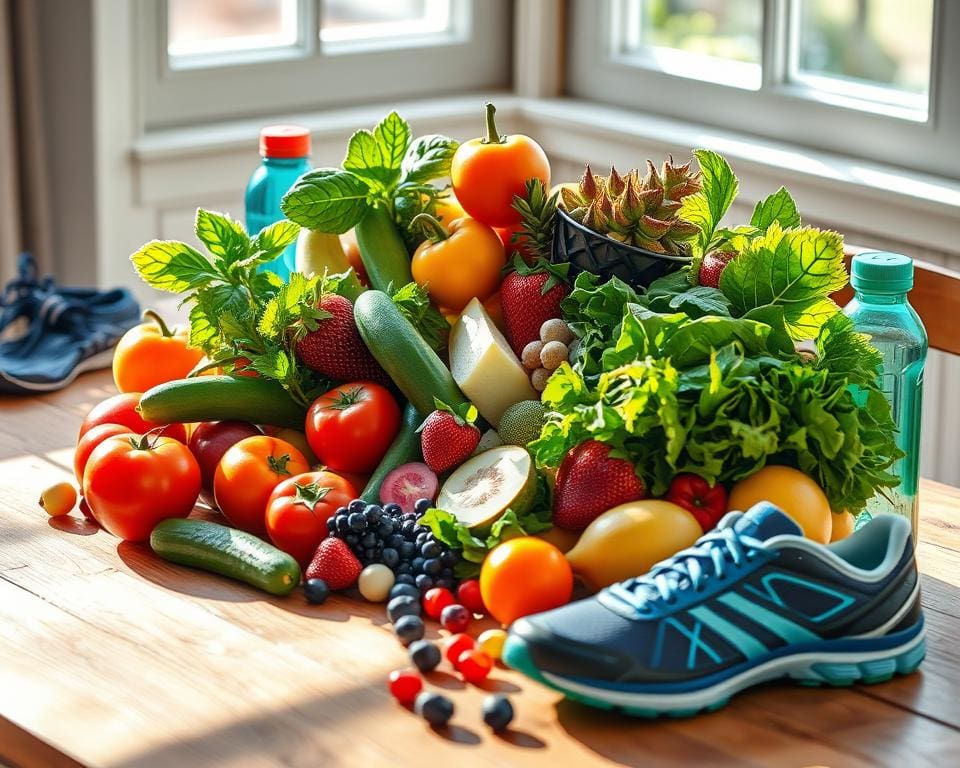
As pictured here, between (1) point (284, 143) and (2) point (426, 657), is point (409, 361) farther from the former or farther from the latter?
(1) point (284, 143)

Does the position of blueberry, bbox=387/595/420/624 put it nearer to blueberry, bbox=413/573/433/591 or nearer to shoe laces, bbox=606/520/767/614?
blueberry, bbox=413/573/433/591

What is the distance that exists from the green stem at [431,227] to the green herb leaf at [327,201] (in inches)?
2.5

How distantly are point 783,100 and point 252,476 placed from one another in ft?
5.35

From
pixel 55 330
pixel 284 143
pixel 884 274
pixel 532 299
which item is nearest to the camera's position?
pixel 884 274

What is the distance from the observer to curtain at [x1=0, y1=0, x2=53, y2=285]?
8.27 feet

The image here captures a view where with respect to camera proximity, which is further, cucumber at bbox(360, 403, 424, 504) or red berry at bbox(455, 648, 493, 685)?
cucumber at bbox(360, 403, 424, 504)

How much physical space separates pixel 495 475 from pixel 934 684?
380 mm

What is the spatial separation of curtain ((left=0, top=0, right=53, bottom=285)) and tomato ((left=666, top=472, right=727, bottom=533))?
180cm

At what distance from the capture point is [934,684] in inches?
40.1

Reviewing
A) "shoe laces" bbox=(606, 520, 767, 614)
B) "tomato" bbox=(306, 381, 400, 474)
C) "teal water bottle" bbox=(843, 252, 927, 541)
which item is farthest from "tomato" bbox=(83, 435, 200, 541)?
"teal water bottle" bbox=(843, 252, 927, 541)

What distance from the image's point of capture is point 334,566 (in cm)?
115

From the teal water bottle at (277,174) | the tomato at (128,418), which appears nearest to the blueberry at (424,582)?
the tomato at (128,418)

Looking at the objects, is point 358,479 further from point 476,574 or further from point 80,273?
point 80,273

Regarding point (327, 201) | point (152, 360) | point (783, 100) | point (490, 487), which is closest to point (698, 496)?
point (490, 487)
